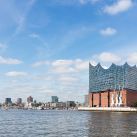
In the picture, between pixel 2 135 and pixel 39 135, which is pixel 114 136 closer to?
pixel 39 135

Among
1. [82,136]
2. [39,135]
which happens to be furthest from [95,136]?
[39,135]

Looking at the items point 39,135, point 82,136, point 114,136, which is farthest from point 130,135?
point 39,135

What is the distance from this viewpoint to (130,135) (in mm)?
50062

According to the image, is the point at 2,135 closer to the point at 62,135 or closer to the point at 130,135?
the point at 62,135

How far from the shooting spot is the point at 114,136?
1913 inches

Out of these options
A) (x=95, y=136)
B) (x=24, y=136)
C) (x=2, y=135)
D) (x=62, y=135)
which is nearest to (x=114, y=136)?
(x=95, y=136)

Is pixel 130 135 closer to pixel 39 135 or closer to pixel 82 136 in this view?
pixel 82 136

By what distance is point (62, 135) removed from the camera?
50312 mm

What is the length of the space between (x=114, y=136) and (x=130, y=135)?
8.66ft

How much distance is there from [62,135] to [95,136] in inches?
172

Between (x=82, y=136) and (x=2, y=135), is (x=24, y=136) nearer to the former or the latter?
(x=2, y=135)

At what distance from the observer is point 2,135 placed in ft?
168

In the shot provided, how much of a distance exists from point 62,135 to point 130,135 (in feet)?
28.2

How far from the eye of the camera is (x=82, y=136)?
49.5 meters
